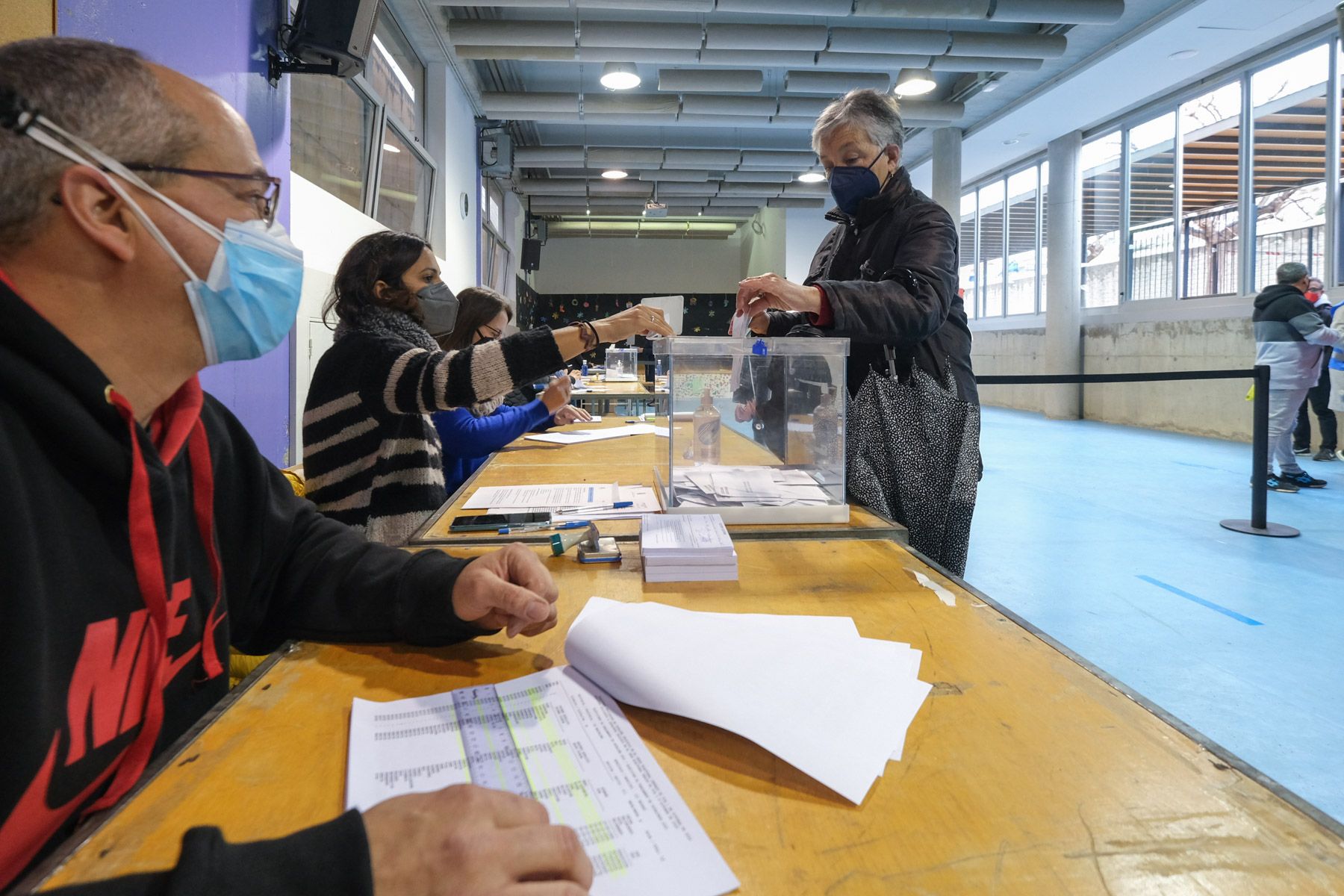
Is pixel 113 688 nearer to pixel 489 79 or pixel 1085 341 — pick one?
pixel 489 79

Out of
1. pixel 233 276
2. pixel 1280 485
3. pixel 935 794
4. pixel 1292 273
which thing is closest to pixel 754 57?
pixel 1292 273

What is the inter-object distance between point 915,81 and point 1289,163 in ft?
10.5

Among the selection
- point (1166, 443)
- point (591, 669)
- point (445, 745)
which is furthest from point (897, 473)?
point (1166, 443)

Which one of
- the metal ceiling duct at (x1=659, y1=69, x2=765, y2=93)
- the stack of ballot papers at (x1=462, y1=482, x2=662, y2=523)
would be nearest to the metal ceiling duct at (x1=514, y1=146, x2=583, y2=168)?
the metal ceiling duct at (x1=659, y1=69, x2=765, y2=93)

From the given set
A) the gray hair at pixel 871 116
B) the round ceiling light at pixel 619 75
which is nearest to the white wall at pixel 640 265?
the round ceiling light at pixel 619 75

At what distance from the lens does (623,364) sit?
8.21 m

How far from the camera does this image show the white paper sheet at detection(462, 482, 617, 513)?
5.37 ft

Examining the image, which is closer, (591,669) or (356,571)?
(591,669)

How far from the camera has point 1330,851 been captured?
0.53 m

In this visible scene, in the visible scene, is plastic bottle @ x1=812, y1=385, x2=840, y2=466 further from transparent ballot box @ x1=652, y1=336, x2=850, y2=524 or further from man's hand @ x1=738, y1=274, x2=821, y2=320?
man's hand @ x1=738, y1=274, x2=821, y2=320

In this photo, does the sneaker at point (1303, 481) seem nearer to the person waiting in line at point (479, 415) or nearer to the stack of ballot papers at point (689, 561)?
the person waiting in line at point (479, 415)

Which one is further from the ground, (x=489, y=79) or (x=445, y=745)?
(x=489, y=79)

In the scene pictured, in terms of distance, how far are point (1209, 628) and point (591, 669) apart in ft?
8.88

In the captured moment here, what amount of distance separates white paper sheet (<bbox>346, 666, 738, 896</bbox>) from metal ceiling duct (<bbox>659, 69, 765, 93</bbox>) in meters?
7.05
